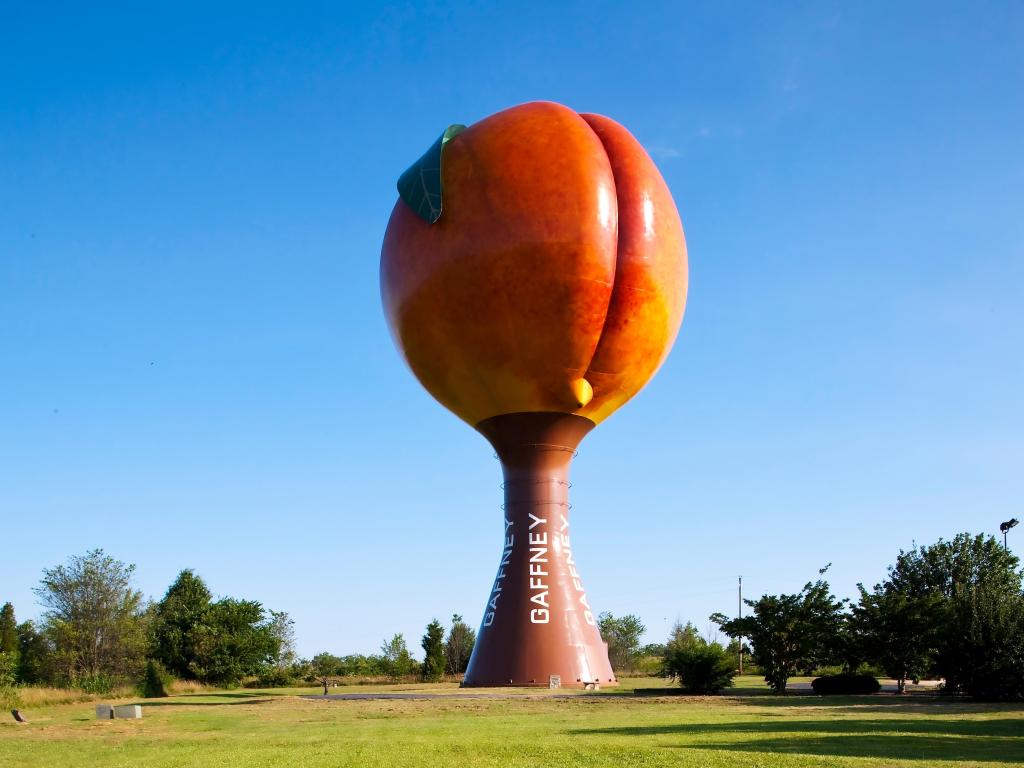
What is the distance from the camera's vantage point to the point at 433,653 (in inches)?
1794

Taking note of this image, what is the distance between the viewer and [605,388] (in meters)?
27.1

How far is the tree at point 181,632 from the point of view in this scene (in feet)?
153

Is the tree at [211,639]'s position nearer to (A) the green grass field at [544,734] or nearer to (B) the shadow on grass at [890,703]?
(A) the green grass field at [544,734]

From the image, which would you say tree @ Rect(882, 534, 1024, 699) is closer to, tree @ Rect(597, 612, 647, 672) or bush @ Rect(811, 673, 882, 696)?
bush @ Rect(811, 673, 882, 696)

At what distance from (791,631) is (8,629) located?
48123 millimetres

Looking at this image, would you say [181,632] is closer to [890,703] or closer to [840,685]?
[840,685]

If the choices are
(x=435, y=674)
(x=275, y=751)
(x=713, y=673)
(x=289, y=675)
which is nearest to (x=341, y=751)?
(x=275, y=751)

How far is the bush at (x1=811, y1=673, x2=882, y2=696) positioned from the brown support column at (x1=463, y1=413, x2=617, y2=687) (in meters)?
5.74

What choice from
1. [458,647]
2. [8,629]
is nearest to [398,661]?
[458,647]

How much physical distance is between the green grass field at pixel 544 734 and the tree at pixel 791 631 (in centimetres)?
472

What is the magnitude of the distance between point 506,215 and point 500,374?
4150 mm

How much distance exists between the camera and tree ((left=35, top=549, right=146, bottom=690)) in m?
43.4

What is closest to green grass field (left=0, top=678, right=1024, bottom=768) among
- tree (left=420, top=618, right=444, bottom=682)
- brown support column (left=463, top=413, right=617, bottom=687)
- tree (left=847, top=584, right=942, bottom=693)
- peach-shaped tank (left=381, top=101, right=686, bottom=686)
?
brown support column (left=463, top=413, right=617, bottom=687)

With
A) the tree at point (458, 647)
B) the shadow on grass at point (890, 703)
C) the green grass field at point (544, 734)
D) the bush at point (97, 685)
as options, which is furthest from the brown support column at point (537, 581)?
the tree at point (458, 647)
